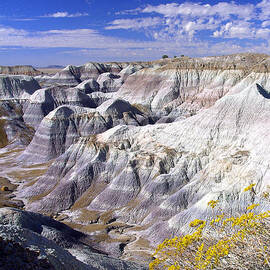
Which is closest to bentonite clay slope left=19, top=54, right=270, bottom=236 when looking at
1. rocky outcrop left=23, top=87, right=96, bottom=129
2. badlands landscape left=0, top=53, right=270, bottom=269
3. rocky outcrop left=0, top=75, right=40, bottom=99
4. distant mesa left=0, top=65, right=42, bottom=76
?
badlands landscape left=0, top=53, right=270, bottom=269

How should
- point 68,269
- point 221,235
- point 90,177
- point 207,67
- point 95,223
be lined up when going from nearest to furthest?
point 221,235, point 68,269, point 95,223, point 90,177, point 207,67

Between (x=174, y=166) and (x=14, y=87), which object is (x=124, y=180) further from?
(x=14, y=87)

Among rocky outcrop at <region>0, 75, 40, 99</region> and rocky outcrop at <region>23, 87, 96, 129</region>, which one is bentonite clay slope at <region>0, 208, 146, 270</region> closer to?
rocky outcrop at <region>23, 87, 96, 129</region>

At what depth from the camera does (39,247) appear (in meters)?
14.6

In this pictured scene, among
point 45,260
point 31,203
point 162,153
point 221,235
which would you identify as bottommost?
point 31,203

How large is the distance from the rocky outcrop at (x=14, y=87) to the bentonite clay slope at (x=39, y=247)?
257 ft

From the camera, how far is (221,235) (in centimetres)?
1010

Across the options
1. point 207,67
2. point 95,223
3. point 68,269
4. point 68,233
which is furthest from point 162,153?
point 207,67

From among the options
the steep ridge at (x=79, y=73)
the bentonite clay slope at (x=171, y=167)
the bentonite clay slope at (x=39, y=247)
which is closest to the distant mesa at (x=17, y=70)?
the steep ridge at (x=79, y=73)

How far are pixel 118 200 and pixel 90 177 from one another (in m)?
5.81

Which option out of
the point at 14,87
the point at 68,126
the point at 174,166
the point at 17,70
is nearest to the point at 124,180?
the point at 174,166

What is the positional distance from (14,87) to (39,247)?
94940 mm

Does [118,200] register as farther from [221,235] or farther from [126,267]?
[221,235]

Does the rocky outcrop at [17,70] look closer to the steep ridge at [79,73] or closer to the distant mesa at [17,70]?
the distant mesa at [17,70]
